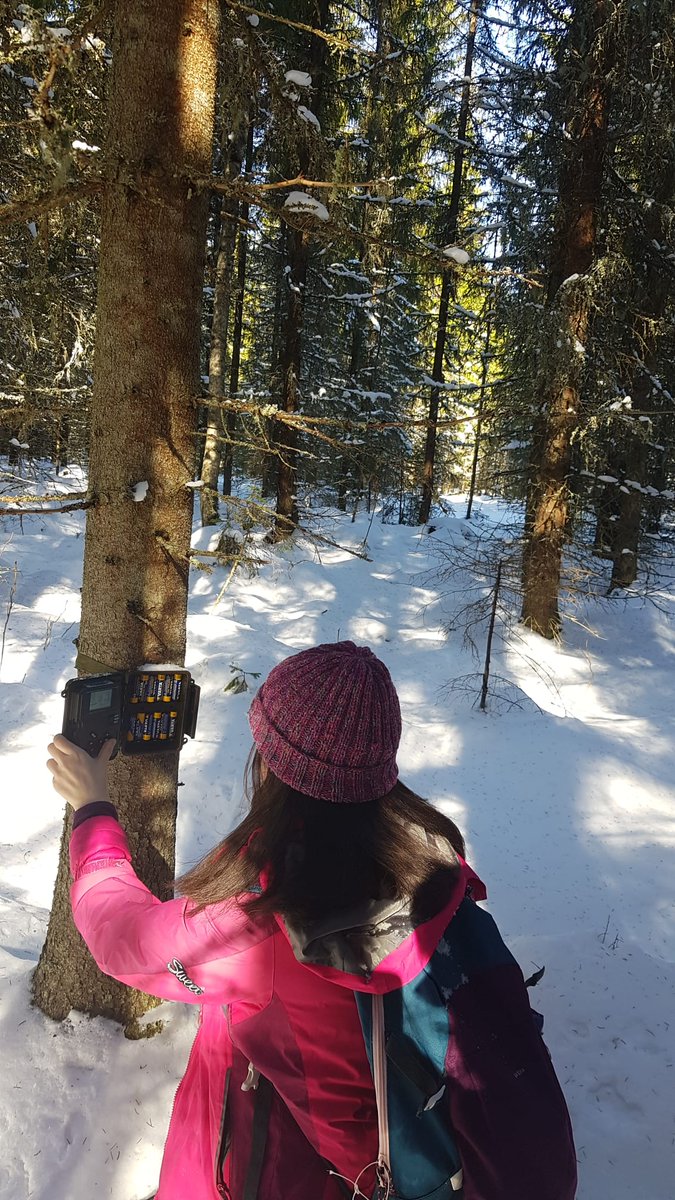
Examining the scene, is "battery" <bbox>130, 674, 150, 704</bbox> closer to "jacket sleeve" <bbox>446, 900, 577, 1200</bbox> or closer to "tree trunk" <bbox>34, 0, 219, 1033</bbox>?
"tree trunk" <bbox>34, 0, 219, 1033</bbox>

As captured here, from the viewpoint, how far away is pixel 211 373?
11781 mm

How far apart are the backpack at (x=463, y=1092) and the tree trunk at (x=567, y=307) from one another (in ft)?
23.9

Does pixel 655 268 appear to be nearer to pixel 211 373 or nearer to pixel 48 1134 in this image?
pixel 211 373

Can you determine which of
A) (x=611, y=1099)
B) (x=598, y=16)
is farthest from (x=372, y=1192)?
(x=598, y=16)

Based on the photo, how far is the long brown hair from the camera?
122cm

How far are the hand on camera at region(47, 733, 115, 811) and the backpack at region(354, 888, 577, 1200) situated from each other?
0.95 m

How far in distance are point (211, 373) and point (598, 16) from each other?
7.51m

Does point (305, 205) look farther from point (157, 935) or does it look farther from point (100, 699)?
point (157, 935)

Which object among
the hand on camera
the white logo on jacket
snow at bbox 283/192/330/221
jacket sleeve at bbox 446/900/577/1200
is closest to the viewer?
jacket sleeve at bbox 446/900/577/1200

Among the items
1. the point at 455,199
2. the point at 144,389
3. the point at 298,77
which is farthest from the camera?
the point at 455,199

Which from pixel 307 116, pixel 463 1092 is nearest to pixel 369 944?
pixel 463 1092

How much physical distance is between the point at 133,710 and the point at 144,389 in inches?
46.5

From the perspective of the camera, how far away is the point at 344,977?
1138 mm

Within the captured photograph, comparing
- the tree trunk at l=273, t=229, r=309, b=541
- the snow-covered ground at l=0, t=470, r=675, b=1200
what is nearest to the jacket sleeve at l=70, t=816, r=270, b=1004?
the snow-covered ground at l=0, t=470, r=675, b=1200
